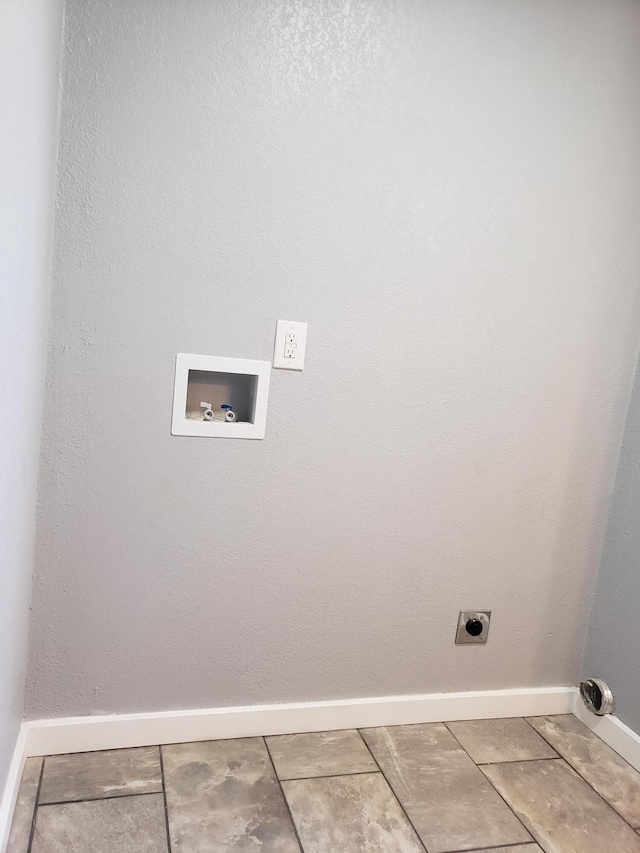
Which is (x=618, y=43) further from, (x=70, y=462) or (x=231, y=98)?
(x=70, y=462)

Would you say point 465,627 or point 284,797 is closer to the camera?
point 284,797

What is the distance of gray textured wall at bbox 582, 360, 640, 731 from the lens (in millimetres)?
1896

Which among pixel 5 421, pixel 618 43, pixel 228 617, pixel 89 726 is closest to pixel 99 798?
pixel 89 726

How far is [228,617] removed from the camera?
175 centimetres

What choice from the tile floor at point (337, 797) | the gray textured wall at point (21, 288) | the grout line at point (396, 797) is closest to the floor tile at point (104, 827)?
the tile floor at point (337, 797)

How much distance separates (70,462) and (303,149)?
3.06ft

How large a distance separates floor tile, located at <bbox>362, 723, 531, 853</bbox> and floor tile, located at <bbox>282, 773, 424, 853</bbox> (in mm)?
40

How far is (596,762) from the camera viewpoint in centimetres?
183

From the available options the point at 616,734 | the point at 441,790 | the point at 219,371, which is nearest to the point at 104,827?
the point at 441,790

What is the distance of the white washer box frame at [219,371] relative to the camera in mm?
1612

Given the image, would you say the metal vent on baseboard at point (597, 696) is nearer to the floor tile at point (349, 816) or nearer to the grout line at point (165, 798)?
the floor tile at point (349, 816)

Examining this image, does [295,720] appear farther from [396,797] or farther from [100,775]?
[100,775]

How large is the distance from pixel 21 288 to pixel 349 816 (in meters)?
1.30

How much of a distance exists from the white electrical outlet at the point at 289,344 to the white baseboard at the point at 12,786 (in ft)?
3.48
